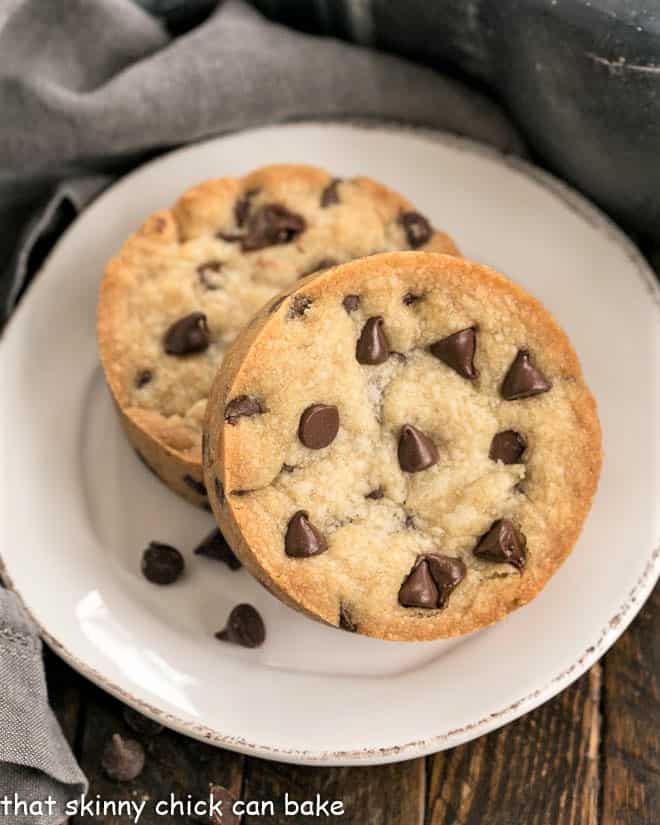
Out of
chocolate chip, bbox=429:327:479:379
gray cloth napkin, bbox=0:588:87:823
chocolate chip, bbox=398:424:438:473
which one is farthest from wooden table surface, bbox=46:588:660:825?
chocolate chip, bbox=429:327:479:379

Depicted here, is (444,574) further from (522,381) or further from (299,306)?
(299,306)

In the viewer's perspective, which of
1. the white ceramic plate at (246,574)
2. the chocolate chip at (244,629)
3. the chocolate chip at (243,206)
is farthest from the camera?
the chocolate chip at (243,206)

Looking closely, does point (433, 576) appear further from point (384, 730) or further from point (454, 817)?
point (454, 817)

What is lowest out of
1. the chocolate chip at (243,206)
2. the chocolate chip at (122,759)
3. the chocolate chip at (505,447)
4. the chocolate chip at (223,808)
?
the chocolate chip at (122,759)

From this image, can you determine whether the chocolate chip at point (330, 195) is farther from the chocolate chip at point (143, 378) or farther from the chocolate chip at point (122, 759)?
the chocolate chip at point (122, 759)

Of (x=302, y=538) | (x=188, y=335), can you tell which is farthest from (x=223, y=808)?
(x=188, y=335)

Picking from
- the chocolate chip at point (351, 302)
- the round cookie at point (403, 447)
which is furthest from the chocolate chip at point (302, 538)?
the chocolate chip at point (351, 302)

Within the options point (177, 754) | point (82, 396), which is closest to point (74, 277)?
point (82, 396)
